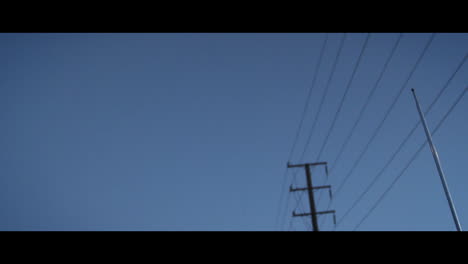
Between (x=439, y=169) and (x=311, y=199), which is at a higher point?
(x=311, y=199)

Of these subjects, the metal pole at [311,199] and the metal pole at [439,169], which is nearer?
the metal pole at [439,169]

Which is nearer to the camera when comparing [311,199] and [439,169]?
[439,169]

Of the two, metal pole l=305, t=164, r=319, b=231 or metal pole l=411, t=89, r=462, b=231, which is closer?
metal pole l=411, t=89, r=462, b=231
